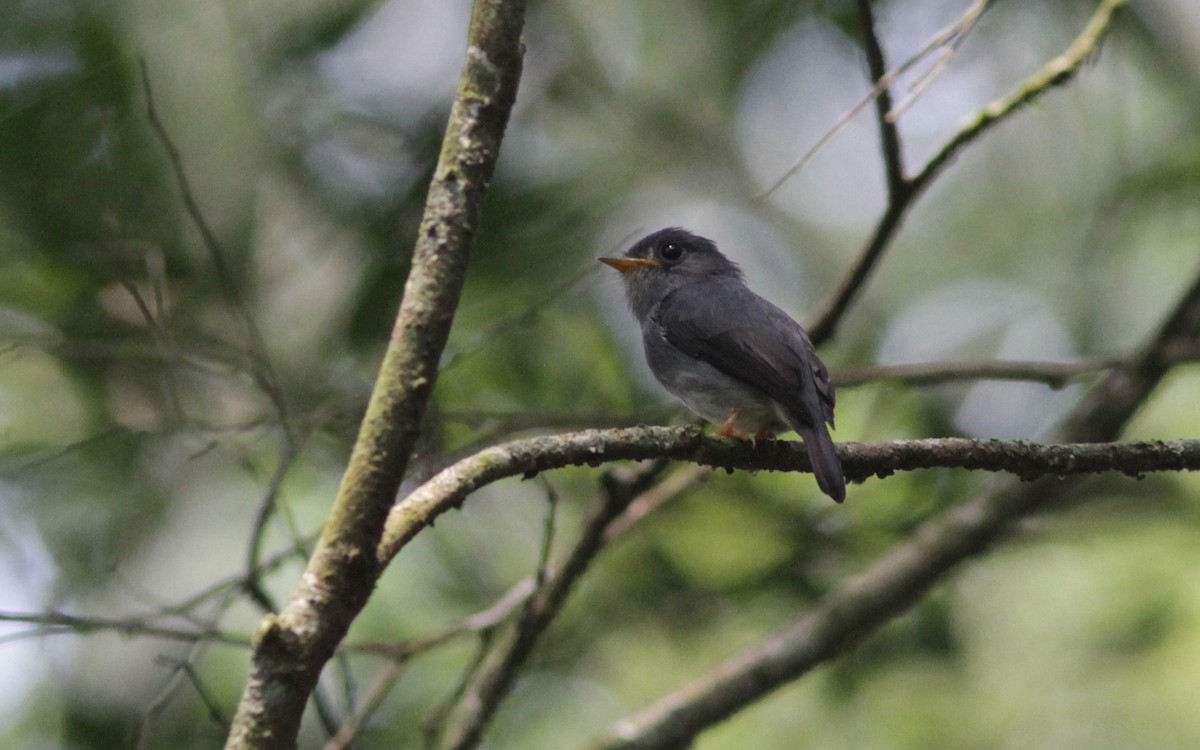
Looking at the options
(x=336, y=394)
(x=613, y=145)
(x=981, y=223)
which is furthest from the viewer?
(x=981, y=223)

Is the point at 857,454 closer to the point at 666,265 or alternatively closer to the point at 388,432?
the point at 388,432

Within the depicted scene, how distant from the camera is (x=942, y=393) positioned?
5.23m

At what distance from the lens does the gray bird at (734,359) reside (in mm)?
3365

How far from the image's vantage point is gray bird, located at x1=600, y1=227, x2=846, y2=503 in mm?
3365

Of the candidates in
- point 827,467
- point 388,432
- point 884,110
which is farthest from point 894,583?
point 388,432

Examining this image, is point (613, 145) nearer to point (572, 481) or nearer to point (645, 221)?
point (645, 221)

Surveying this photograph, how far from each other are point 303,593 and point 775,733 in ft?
14.1

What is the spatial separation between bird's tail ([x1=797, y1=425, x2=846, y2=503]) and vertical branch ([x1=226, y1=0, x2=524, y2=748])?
113 centimetres

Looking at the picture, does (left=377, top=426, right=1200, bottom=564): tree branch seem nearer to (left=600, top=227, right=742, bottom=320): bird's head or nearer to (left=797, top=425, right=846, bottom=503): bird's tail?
(left=797, top=425, right=846, bottom=503): bird's tail

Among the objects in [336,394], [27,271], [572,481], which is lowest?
[572,481]

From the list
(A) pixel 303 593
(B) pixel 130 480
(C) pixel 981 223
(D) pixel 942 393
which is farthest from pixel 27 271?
(C) pixel 981 223

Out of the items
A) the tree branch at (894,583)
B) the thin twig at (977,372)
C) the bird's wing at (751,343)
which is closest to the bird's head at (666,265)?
the bird's wing at (751,343)

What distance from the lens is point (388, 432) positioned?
6.13ft

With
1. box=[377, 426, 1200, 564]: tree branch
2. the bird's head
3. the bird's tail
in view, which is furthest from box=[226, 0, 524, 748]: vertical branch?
the bird's head
